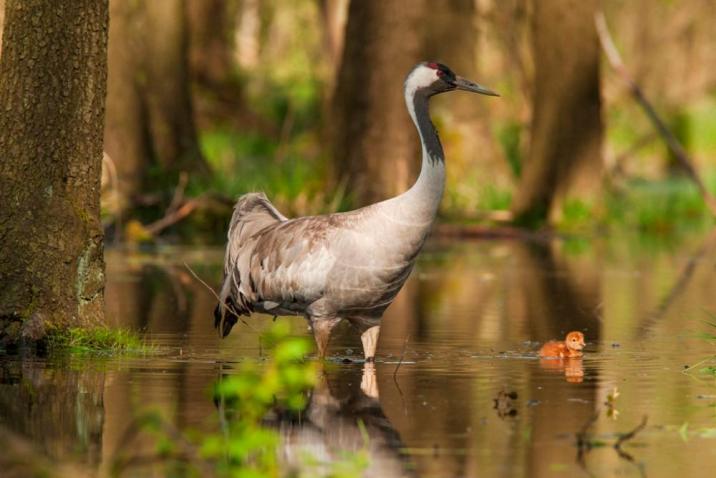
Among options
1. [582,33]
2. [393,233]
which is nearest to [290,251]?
[393,233]

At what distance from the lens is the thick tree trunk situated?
11.2 m

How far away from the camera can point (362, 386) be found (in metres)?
10.0

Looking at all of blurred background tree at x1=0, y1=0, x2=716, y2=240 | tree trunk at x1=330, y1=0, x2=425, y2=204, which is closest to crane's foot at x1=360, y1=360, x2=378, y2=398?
blurred background tree at x1=0, y1=0, x2=716, y2=240

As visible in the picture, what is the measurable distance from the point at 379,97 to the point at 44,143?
1255 centimetres

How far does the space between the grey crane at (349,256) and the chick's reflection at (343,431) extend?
770 millimetres

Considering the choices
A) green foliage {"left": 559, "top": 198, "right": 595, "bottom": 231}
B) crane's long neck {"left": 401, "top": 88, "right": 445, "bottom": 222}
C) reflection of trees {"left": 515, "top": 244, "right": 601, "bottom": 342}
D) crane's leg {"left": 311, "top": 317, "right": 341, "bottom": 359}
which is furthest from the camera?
green foliage {"left": 559, "top": 198, "right": 595, "bottom": 231}

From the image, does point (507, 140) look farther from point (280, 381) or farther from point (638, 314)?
point (280, 381)

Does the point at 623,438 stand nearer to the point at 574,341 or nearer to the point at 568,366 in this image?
the point at 568,366

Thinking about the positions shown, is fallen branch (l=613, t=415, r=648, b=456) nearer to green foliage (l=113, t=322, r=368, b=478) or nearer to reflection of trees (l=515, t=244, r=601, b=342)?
green foliage (l=113, t=322, r=368, b=478)

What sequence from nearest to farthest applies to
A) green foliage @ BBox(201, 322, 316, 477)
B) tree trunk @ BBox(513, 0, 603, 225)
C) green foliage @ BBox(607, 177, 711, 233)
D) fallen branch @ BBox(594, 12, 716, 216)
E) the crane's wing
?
green foliage @ BBox(201, 322, 316, 477), the crane's wing, fallen branch @ BBox(594, 12, 716, 216), tree trunk @ BBox(513, 0, 603, 225), green foliage @ BBox(607, 177, 711, 233)

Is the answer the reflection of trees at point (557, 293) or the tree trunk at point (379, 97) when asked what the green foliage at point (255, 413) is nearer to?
the reflection of trees at point (557, 293)

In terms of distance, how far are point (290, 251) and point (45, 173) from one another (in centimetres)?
169

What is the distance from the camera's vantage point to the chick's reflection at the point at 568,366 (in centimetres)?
1059

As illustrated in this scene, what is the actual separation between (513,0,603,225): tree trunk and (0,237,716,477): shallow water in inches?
299
